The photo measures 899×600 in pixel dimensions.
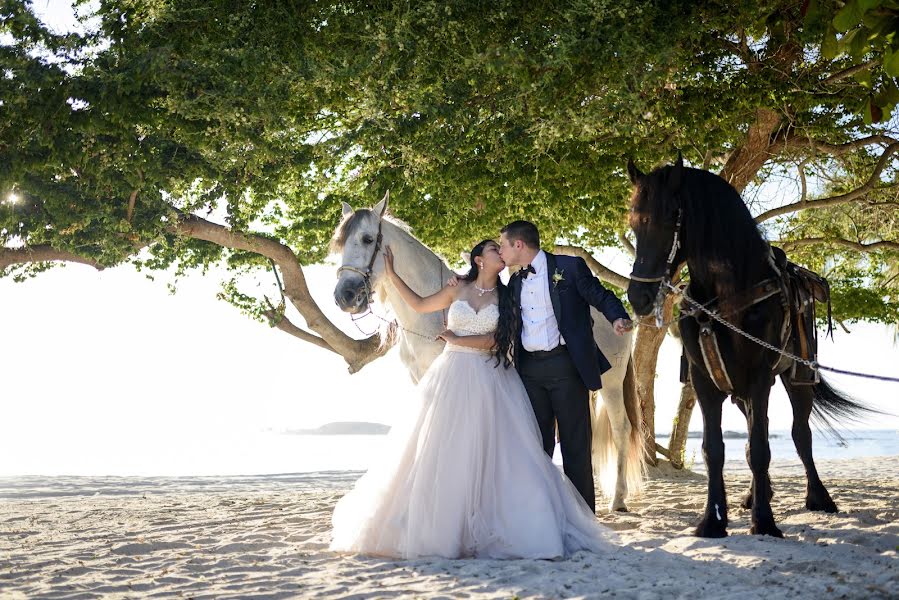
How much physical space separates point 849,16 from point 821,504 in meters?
4.51

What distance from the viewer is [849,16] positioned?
4.74m

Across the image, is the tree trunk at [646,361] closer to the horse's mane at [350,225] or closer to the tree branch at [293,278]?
the tree branch at [293,278]

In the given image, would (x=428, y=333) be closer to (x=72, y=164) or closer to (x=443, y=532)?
(x=443, y=532)

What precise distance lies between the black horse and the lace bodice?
3.35 ft

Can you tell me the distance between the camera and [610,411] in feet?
27.6

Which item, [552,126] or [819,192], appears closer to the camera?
[552,126]

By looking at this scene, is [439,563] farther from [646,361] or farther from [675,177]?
[646,361]

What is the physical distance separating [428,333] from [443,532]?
2046 mm

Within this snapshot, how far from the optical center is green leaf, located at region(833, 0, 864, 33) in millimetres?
4715

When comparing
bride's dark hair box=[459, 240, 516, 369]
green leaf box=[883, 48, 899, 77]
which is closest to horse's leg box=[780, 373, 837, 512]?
bride's dark hair box=[459, 240, 516, 369]

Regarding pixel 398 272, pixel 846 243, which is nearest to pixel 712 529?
pixel 398 272

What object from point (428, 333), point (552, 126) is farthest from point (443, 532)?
point (552, 126)

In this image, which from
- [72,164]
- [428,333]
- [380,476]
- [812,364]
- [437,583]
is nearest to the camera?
[437,583]

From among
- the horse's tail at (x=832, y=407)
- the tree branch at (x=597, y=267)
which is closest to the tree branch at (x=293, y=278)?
the tree branch at (x=597, y=267)
